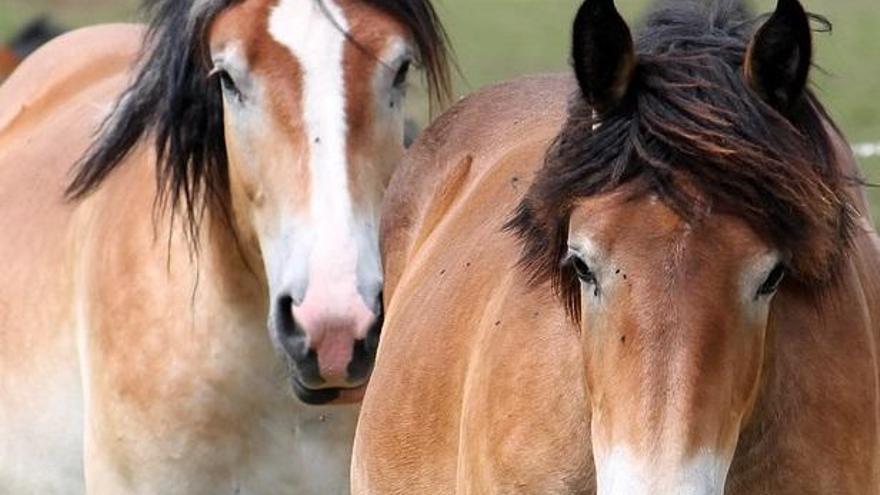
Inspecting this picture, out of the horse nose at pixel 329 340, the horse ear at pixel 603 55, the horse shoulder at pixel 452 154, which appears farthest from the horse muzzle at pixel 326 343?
the horse ear at pixel 603 55

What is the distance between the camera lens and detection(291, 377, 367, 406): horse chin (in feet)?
15.6

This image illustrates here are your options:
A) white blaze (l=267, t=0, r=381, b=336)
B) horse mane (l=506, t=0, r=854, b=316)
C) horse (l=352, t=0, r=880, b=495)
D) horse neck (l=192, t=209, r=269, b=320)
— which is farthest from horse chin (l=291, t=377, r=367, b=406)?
horse mane (l=506, t=0, r=854, b=316)

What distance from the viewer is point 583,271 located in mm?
3211

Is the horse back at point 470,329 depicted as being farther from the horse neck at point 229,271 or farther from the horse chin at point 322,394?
the horse neck at point 229,271

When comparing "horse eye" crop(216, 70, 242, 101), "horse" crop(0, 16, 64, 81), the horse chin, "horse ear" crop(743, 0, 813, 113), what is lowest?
"horse" crop(0, 16, 64, 81)

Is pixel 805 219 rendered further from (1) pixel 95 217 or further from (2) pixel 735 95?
(1) pixel 95 217

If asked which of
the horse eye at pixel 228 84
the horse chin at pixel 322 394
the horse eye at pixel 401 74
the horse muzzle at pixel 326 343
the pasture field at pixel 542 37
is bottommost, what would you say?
the pasture field at pixel 542 37

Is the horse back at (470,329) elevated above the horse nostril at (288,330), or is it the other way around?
the horse back at (470,329)

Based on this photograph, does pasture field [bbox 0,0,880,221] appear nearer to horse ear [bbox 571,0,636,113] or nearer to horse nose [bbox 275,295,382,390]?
horse nose [bbox 275,295,382,390]

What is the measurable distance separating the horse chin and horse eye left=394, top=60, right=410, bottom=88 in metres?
0.73

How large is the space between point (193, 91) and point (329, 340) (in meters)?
0.90

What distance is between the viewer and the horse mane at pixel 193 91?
5.07 meters

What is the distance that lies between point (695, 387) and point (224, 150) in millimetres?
2334

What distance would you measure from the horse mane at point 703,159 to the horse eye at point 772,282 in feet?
0.12
